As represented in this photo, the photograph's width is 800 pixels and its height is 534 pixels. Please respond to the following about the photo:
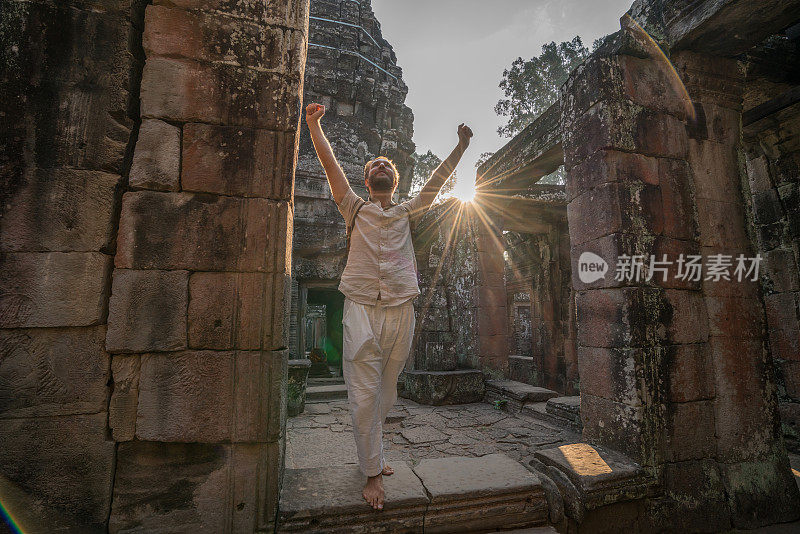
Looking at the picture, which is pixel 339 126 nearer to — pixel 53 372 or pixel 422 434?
pixel 422 434

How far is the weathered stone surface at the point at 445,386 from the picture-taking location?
6.16 meters

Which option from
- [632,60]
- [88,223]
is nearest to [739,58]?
[632,60]

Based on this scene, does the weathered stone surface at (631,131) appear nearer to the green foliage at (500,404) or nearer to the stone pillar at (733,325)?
the stone pillar at (733,325)

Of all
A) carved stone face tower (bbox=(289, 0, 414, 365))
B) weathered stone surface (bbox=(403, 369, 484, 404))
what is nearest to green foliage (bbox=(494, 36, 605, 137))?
carved stone face tower (bbox=(289, 0, 414, 365))

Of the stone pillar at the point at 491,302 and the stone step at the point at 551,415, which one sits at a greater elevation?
the stone pillar at the point at 491,302

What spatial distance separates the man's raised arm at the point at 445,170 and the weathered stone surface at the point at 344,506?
180 centimetres

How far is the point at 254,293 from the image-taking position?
203 cm

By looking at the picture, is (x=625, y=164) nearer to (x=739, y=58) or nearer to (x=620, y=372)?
(x=620, y=372)

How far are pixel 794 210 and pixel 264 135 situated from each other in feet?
23.4

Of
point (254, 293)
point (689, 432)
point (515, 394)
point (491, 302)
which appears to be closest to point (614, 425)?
point (689, 432)

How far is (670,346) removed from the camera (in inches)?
114

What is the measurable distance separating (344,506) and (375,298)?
116 cm

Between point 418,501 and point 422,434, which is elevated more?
point 418,501

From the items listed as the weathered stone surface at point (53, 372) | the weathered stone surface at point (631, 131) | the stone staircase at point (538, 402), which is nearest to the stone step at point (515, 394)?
the stone staircase at point (538, 402)
